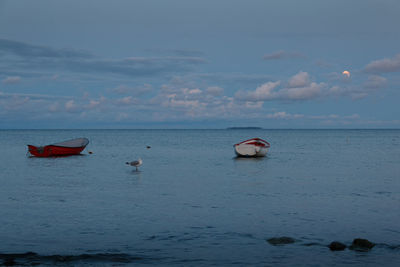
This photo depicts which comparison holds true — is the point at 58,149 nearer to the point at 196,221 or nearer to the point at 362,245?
the point at 196,221

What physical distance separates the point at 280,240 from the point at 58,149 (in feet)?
164

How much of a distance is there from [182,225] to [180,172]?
73.1 feet

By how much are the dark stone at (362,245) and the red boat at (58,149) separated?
168 feet

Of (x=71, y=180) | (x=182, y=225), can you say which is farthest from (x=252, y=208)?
(x=71, y=180)

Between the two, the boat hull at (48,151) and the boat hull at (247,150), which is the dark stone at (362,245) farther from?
the boat hull at (48,151)

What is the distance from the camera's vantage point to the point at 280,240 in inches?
577

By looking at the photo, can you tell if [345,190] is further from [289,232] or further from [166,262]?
[166,262]

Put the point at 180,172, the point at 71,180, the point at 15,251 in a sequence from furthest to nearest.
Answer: the point at 180,172 < the point at 71,180 < the point at 15,251

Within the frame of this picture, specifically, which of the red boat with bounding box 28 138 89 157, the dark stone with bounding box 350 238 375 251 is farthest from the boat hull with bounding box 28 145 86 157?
the dark stone with bounding box 350 238 375 251

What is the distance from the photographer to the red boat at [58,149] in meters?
57.9

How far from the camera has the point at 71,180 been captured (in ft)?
109

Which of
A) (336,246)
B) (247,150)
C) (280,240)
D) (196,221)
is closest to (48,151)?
(247,150)

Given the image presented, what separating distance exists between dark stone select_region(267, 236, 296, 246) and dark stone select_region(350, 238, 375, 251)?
206 centimetres

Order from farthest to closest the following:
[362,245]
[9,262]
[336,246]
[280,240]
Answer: [280,240], [362,245], [336,246], [9,262]
